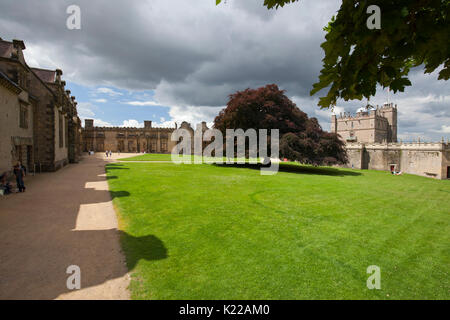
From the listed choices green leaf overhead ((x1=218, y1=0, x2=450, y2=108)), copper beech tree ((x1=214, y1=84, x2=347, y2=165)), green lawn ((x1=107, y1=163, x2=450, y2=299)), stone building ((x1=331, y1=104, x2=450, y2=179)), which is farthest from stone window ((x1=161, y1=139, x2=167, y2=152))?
green leaf overhead ((x1=218, y1=0, x2=450, y2=108))


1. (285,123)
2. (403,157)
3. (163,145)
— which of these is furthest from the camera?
(163,145)

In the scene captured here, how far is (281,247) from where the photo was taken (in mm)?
5656

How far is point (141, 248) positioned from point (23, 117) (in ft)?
63.4

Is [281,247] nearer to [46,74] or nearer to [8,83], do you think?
[8,83]

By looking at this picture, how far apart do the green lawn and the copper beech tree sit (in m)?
13.8

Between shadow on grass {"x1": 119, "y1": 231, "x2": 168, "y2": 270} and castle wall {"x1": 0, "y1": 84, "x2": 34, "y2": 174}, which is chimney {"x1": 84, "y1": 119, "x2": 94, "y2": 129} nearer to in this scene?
castle wall {"x1": 0, "y1": 84, "x2": 34, "y2": 174}

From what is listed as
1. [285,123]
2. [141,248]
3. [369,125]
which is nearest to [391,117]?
[369,125]

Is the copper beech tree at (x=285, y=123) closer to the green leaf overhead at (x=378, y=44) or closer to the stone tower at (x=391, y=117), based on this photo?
the green leaf overhead at (x=378, y=44)

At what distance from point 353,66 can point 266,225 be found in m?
5.41

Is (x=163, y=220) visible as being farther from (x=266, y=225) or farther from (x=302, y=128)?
(x=302, y=128)

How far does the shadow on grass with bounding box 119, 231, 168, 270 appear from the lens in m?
5.04

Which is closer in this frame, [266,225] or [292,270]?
[292,270]

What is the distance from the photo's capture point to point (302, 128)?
2694cm
